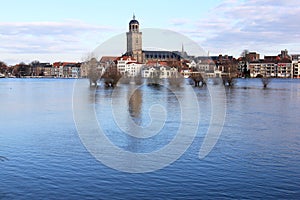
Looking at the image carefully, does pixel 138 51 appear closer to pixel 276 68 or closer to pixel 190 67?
pixel 276 68

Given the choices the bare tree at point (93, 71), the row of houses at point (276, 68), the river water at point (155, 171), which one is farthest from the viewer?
the row of houses at point (276, 68)

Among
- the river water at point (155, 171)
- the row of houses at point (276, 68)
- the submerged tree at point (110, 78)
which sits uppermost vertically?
the row of houses at point (276, 68)

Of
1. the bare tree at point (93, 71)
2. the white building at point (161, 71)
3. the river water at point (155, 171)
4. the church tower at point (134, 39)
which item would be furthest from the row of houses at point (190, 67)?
the river water at point (155, 171)

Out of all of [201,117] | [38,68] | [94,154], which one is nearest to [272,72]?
[38,68]

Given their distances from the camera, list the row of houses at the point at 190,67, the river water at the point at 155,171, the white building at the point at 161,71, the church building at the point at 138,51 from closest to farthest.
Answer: the river water at the point at 155,171
the white building at the point at 161,71
the row of houses at the point at 190,67
the church building at the point at 138,51

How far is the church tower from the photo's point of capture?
133m

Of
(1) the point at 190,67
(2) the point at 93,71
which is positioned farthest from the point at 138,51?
(2) the point at 93,71

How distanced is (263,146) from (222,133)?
2584 mm

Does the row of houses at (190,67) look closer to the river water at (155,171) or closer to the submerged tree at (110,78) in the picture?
the submerged tree at (110,78)

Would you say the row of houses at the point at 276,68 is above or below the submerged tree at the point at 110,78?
above

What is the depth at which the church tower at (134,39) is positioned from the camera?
133 m

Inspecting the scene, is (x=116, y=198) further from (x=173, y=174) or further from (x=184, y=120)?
(x=184, y=120)

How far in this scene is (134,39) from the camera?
133 metres

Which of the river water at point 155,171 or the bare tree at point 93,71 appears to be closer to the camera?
the river water at point 155,171
